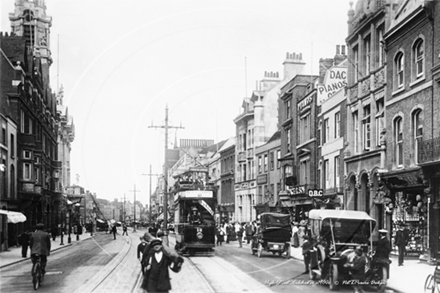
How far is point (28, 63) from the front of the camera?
45750mm

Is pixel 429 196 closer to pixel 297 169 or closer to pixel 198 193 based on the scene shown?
pixel 198 193

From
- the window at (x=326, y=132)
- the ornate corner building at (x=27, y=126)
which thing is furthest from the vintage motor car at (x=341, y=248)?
the ornate corner building at (x=27, y=126)

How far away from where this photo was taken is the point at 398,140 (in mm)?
25781

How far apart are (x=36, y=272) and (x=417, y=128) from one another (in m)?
16.3

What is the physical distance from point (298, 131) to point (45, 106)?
2753 centimetres

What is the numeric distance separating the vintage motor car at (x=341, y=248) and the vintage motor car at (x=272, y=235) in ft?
26.6

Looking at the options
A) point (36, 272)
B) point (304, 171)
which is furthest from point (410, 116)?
point (304, 171)

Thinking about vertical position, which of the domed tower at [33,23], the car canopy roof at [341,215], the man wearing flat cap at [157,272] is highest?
the domed tower at [33,23]

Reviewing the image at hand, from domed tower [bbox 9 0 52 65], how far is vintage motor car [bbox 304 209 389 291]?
133ft

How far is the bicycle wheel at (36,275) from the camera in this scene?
15260 mm

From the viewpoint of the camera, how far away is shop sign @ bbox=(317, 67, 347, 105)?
36.5 m

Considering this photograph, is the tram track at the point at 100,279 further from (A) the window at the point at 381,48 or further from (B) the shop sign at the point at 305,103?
(B) the shop sign at the point at 305,103

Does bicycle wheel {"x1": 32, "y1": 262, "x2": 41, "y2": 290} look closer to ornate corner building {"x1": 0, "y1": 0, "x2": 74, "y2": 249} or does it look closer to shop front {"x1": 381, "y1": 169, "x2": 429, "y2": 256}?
shop front {"x1": 381, "y1": 169, "x2": 429, "y2": 256}

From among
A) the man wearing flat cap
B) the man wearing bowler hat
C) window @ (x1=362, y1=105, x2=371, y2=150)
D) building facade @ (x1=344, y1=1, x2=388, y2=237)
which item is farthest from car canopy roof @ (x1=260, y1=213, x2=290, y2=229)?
the man wearing flat cap
